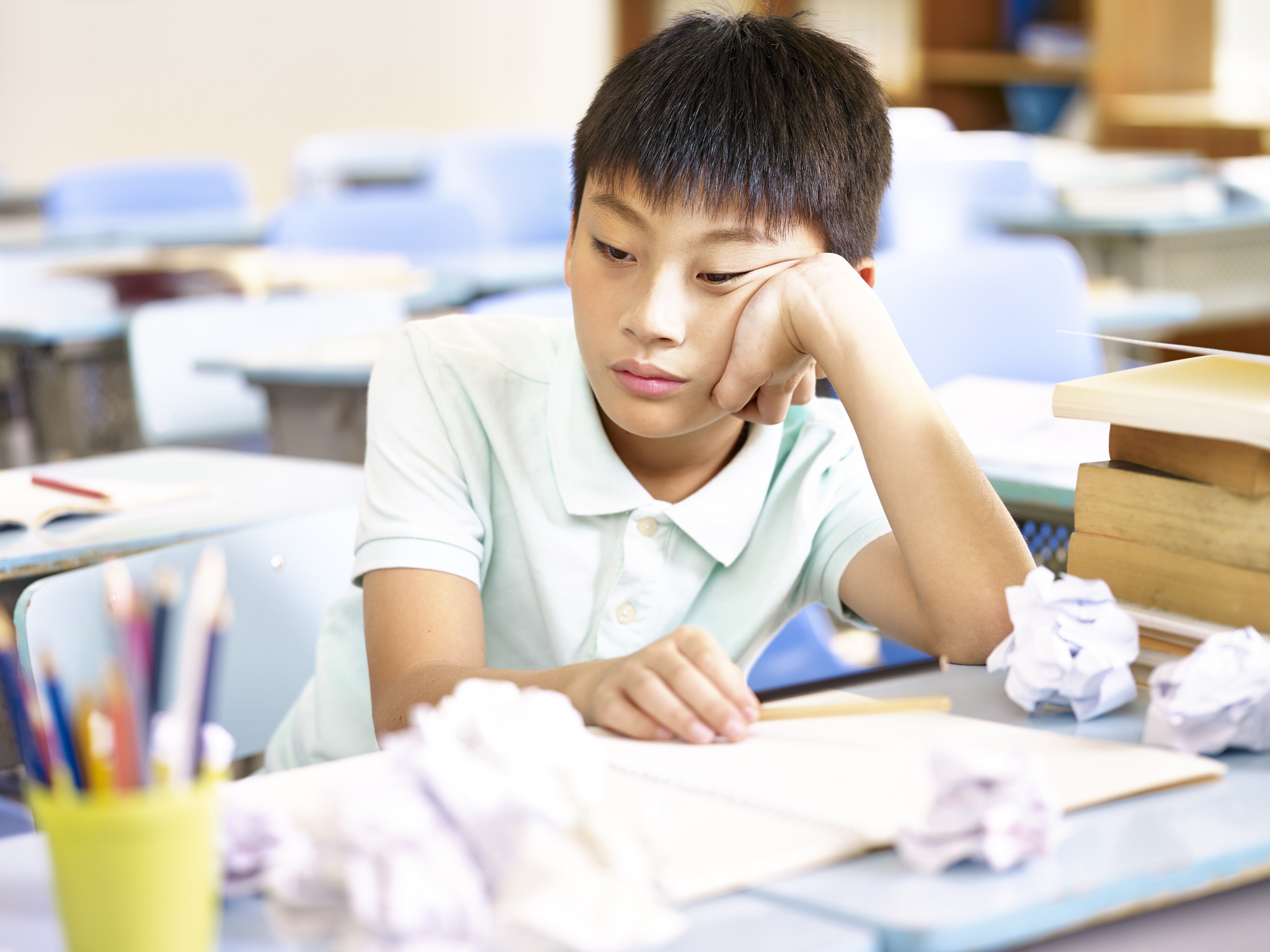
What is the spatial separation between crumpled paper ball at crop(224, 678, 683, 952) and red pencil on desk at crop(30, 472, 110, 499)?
92 centimetres

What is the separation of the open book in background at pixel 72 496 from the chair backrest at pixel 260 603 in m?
0.23

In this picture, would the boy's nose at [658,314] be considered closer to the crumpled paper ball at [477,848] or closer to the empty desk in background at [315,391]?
the crumpled paper ball at [477,848]

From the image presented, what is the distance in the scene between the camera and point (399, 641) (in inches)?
40.0

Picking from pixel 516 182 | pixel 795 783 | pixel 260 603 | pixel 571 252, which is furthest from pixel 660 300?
pixel 516 182

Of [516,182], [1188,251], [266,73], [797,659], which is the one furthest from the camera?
[266,73]

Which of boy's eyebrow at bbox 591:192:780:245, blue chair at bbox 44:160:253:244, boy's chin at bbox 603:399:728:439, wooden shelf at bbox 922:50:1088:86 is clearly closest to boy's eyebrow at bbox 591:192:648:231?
boy's eyebrow at bbox 591:192:780:245

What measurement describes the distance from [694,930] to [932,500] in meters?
0.48

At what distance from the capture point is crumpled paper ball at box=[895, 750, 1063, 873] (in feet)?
2.08

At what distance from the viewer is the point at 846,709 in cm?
85

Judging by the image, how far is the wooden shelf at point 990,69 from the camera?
5.48 metres

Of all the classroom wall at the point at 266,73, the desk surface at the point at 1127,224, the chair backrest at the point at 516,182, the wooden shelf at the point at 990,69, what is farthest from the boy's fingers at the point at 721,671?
the classroom wall at the point at 266,73

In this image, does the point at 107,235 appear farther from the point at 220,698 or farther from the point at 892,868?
the point at 892,868

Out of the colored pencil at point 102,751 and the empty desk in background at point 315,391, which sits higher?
the colored pencil at point 102,751

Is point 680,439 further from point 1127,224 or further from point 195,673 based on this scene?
point 1127,224
